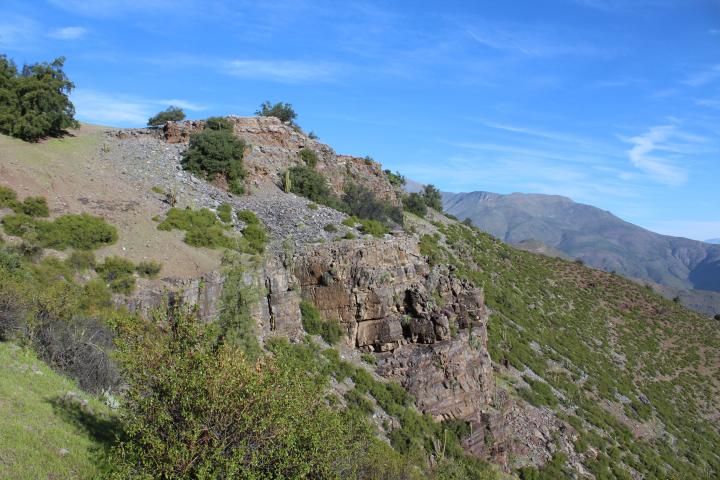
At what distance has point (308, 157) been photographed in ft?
137

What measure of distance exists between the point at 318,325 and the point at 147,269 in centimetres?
818

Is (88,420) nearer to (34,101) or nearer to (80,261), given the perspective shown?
(80,261)

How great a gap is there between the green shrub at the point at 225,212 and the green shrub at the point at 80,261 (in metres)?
8.60

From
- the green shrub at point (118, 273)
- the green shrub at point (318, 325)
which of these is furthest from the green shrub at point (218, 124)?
the green shrub at point (318, 325)

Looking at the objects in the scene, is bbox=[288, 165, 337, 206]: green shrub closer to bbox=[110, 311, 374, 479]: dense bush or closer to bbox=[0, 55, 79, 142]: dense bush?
bbox=[0, 55, 79, 142]: dense bush

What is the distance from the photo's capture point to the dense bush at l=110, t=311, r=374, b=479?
27.9 ft

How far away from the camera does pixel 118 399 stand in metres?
13.5

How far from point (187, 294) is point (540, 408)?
21.1 metres

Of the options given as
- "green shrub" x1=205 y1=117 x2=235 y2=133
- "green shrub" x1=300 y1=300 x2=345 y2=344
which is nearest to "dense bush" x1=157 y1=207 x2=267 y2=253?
"green shrub" x1=300 y1=300 x2=345 y2=344

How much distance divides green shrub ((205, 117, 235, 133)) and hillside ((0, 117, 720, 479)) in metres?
0.90

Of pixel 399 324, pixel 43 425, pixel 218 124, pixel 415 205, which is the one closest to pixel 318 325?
pixel 399 324

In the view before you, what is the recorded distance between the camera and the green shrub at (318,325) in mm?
24344

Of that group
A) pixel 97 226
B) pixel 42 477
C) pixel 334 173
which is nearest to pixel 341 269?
pixel 97 226

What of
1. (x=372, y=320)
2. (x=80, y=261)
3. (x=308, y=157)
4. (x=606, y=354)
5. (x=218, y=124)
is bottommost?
(x=606, y=354)
